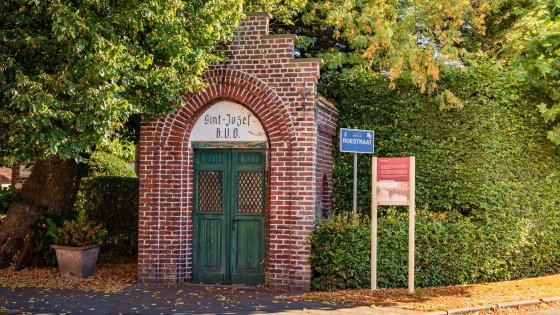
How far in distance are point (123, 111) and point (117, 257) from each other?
5685 millimetres

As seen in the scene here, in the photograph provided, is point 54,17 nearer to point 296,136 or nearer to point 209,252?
point 296,136

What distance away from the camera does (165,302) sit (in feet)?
22.9

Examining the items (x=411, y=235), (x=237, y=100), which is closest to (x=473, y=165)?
(x=411, y=235)

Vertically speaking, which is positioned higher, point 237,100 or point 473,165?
point 237,100

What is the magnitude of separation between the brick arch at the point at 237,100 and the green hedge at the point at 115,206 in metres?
3.56

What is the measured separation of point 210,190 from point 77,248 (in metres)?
2.66

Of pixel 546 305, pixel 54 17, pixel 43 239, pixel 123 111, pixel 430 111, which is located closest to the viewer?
pixel 54 17

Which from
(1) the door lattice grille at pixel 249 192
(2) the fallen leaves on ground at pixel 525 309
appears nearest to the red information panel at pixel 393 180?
(2) the fallen leaves on ground at pixel 525 309

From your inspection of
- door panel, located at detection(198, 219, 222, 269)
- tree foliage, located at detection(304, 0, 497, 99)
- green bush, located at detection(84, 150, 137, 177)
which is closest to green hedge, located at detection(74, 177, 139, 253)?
green bush, located at detection(84, 150, 137, 177)

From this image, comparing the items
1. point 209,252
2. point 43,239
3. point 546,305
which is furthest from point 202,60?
point 546,305

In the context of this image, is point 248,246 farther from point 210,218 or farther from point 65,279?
point 65,279

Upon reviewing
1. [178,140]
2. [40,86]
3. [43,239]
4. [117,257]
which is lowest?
[117,257]

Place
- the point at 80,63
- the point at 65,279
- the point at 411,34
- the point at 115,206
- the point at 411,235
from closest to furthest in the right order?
the point at 80,63, the point at 411,235, the point at 65,279, the point at 411,34, the point at 115,206

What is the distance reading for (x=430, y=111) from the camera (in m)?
9.95
